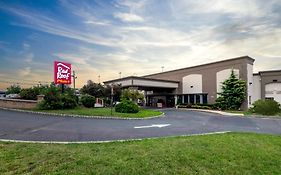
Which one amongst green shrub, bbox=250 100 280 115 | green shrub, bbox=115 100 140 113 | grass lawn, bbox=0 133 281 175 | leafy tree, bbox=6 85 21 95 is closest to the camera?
grass lawn, bbox=0 133 281 175

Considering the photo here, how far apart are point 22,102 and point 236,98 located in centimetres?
2940

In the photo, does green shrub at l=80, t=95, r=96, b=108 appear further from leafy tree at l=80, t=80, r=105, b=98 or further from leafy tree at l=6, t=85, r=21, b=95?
leafy tree at l=6, t=85, r=21, b=95

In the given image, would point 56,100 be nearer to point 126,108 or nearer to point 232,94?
point 126,108

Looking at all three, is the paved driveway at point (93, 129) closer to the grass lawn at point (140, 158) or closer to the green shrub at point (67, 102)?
the grass lawn at point (140, 158)

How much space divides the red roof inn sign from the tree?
23.8 meters

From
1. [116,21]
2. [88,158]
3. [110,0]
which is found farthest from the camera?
[116,21]

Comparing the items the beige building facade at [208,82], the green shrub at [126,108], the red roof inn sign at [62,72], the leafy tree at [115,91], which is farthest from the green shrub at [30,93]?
the beige building facade at [208,82]

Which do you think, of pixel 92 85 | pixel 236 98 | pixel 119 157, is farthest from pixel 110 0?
pixel 236 98

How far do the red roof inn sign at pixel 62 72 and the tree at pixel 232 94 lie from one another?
23.8 meters

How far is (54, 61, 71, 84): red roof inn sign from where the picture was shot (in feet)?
83.0

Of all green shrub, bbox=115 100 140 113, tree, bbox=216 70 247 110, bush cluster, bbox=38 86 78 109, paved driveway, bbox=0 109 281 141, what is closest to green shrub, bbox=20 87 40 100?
bush cluster, bbox=38 86 78 109

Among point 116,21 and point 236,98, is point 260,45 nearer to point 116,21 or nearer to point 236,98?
point 236,98

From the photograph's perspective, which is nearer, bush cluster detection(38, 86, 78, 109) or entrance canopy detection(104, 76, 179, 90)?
bush cluster detection(38, 86, 78, 109)

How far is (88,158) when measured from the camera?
222 inches
